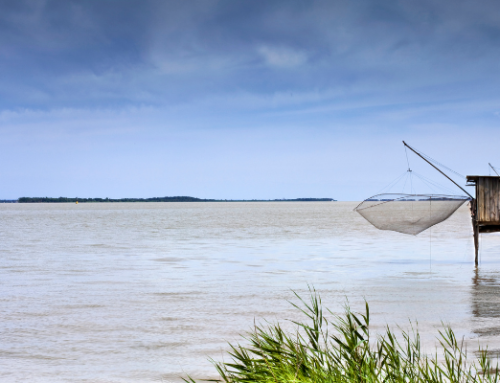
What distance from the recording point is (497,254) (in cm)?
2247

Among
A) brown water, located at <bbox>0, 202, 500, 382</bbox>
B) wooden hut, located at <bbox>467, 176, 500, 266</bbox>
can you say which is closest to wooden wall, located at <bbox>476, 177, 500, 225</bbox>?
wooden hut, located at <bbox>467, 176, 500, 266</bbox>

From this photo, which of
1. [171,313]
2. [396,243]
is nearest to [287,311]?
[171,313]

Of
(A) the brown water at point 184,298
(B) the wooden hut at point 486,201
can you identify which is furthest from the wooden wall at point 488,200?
(A) the brown water at point 184,298

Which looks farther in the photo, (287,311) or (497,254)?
(497,254)

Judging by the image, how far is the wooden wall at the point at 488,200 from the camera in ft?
56.0

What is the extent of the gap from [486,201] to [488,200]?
7 cm

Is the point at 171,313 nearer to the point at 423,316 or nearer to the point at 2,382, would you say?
the point at 2,382

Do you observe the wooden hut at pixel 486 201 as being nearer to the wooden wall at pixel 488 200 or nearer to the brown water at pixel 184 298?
the wooden wall at pixel 488 200

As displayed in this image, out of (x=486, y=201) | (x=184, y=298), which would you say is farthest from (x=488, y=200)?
(x=184, y=298)

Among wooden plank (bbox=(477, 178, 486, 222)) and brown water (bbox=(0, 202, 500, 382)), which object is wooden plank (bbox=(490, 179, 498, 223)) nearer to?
wooden plank (bbox=(477, 178, 486, 222))

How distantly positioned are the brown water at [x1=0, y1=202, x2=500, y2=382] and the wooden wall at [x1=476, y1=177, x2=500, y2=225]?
1.78m

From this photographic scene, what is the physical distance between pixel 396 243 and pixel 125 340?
22224 millimetres

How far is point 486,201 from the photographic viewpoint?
17.4 meters

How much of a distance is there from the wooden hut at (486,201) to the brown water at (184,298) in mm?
1735
